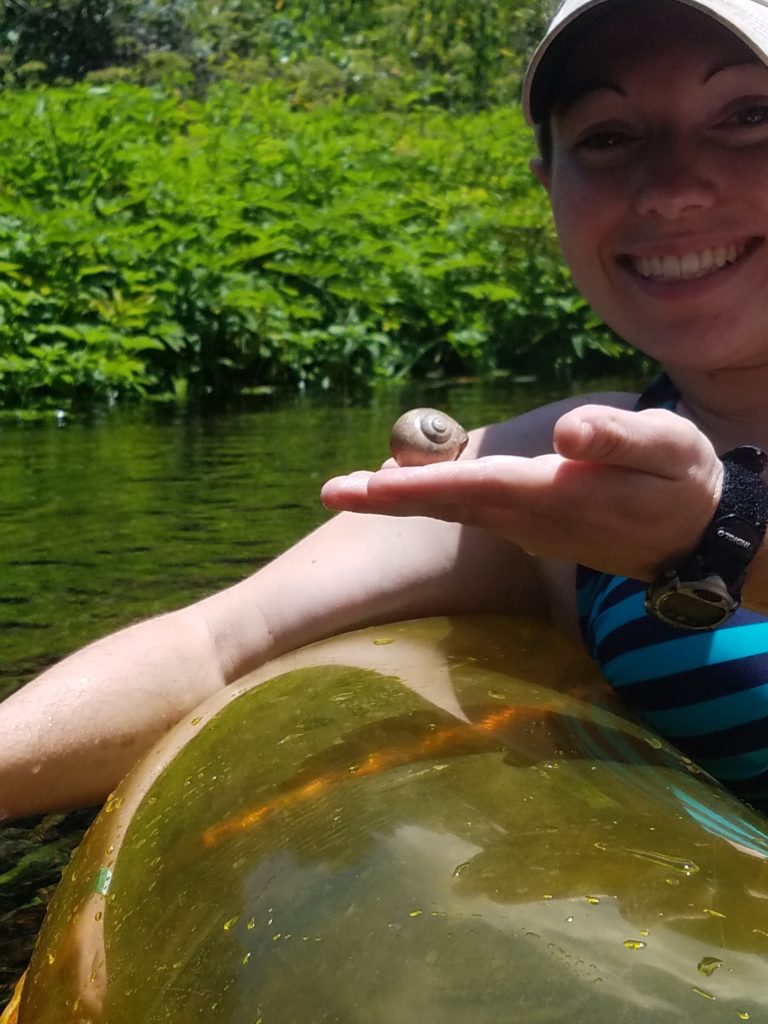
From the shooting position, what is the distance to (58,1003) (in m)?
1.05

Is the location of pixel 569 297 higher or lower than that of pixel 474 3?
lower

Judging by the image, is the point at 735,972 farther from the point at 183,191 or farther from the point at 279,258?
the point at 183,191

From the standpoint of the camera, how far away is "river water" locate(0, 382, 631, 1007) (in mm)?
1842

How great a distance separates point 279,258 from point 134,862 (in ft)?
22.1

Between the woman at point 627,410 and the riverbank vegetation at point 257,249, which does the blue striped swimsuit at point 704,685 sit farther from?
the riverbank vegetation at point 257,249

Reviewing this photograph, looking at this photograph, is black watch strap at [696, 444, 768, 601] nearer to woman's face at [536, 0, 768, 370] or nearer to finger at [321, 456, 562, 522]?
finger at [321, 456, 562, 522]

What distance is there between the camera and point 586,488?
3.29ft

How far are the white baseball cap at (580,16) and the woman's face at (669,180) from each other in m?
0.03

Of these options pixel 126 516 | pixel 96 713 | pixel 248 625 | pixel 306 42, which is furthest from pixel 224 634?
pixel 306 42

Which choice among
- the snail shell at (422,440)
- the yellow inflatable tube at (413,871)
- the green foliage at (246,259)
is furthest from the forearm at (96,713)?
the green foliage at (246,259)

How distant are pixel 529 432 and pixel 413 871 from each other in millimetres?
866

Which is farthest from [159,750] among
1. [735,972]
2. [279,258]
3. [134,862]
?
[279,258]

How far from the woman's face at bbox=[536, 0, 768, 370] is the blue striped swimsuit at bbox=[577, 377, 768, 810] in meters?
0.31

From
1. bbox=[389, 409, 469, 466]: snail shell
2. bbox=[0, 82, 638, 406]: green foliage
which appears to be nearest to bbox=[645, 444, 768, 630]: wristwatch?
bbox=[389, 409, 469, 466]: snail shell
